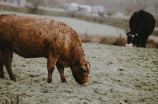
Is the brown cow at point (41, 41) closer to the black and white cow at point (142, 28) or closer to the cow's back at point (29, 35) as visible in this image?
the cow's back at point (29, 35)

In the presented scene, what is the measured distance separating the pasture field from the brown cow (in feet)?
1.31

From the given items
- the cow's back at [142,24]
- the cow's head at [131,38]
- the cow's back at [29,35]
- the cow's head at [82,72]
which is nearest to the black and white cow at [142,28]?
the cow's back at [142,24]

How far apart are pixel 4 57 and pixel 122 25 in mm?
22818

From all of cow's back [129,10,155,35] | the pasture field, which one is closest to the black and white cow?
cow's back [129,10,155,35]

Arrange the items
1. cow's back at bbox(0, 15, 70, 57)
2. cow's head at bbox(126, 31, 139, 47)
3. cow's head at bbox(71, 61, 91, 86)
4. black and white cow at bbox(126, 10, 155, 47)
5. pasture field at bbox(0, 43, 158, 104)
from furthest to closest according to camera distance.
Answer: black and white cow at bbox(126, 10, 155, 47), cow's head at bbox(126, 31, 139, 47), cow's head at bbox(71, 61, 91, 86), cow's back at bbox(0, 15, 70, 57), pasture field at bbox(0, 43, 158, 104)

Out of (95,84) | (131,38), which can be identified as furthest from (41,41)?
(131,38)

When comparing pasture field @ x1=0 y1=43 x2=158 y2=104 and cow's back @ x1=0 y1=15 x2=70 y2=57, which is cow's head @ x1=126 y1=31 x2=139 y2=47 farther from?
cow's back @ x1=0 y1=15 x2=70 y2=57

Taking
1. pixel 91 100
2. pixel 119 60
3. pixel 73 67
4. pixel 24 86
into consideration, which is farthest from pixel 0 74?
pixel 119 60

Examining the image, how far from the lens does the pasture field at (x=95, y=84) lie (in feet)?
13.6

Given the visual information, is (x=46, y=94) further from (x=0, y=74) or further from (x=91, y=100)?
(x=0, y=74)

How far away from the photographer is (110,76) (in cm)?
580

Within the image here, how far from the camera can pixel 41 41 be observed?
480 centimetres

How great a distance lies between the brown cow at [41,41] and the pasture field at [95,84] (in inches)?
15.7

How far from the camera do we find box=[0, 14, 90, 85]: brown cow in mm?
4797
